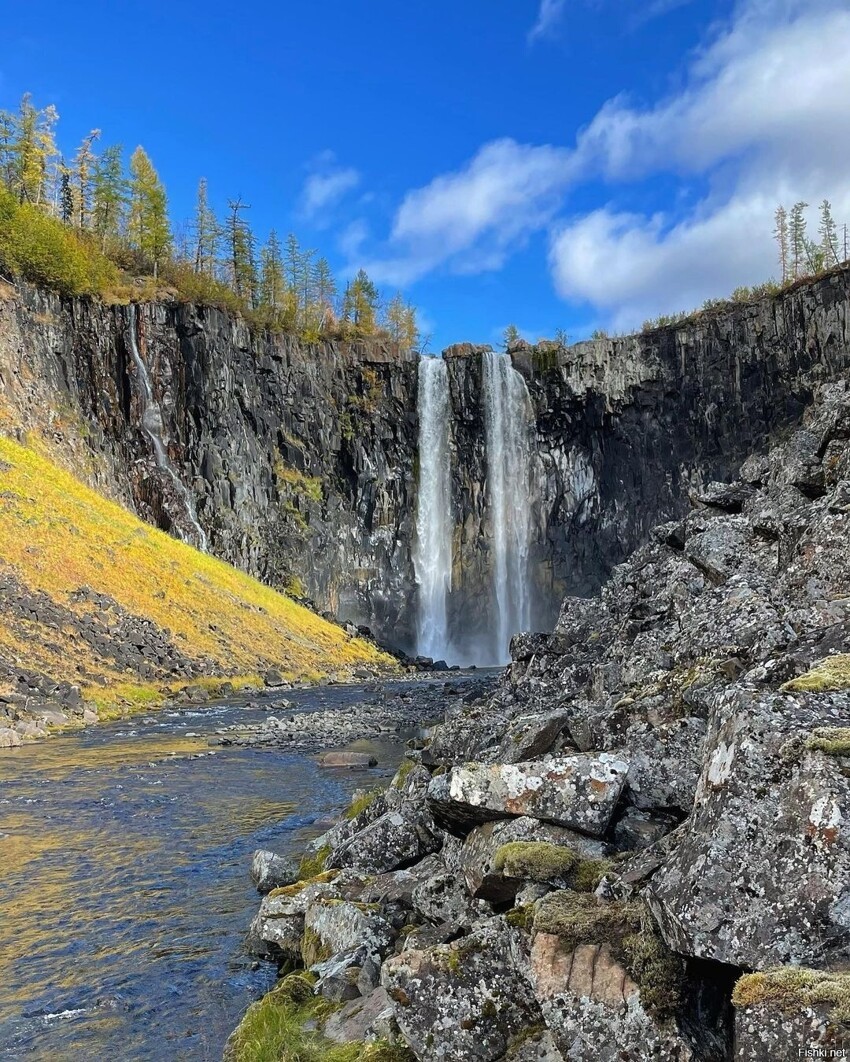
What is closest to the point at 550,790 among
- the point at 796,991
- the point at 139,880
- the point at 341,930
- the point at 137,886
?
the point at 796,991

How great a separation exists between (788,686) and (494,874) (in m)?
2.77

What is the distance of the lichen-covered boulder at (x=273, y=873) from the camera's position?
1159cm

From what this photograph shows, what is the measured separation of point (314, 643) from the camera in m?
52.7

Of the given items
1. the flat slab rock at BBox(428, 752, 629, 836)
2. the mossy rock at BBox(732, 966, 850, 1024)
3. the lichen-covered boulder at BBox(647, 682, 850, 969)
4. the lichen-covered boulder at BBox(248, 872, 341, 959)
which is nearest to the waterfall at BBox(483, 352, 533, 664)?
the lichen-covered boulder at BBox(248, 872, 341, 959)

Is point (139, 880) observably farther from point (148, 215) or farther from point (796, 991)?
point (148, 215)

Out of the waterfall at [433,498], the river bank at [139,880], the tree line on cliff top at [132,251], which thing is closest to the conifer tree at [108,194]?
the tree line on cliff top at [132,251]

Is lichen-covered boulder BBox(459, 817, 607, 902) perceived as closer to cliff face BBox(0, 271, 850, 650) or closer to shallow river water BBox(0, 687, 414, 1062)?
shallow river water BBox(0, 687, 414, 1062)

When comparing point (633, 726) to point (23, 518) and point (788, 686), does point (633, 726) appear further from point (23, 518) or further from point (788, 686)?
point (23, 518)

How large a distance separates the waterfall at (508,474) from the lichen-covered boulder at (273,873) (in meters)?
63.6

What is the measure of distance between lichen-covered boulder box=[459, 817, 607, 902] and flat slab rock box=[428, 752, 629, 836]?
8 centimetres

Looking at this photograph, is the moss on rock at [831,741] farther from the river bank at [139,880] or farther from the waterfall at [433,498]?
the waterfall at [433,498]

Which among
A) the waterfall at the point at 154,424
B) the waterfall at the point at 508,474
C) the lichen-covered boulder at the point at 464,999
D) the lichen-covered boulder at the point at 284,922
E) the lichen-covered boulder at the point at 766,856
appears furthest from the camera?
the waterfall at the point at 508,474

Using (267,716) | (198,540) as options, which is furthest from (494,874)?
(198,540)

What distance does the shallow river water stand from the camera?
8.00 metres
